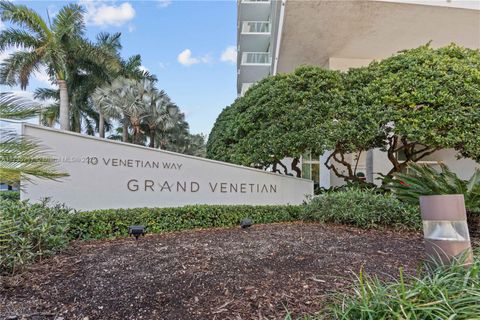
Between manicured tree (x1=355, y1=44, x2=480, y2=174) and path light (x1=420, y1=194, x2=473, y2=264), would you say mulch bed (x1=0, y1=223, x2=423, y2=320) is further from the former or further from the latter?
manicured tree (x1=355, y1=44, x2=480, y2=174)

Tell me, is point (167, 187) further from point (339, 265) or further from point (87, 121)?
point (87, 121)

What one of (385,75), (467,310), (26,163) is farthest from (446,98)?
(26,163)

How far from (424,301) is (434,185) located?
447 cm

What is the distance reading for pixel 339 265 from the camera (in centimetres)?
345

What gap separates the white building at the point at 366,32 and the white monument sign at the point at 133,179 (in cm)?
351

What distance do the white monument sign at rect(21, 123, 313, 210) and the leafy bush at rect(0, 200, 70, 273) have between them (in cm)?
121

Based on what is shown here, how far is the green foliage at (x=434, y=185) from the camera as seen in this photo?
5325 mm

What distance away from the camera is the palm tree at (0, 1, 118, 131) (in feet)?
50.5

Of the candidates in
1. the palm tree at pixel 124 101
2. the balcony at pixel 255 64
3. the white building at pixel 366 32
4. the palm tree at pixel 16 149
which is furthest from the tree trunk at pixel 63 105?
the palm tree at pixel 16 149

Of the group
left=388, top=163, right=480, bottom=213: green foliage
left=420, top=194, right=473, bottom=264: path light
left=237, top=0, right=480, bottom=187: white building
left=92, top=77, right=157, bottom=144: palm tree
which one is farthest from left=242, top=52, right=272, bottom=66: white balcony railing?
left=420, top=194, right=473, bottom=264: path light

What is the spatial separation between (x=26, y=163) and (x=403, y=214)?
603cm

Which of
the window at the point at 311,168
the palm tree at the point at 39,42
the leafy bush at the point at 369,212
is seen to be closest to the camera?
the leafy bush at the point at 369,212

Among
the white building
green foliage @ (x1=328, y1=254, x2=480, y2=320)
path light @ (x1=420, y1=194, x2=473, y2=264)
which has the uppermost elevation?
the white building

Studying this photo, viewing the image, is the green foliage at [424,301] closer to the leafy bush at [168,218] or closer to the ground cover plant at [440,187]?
the ground cover plant at [440,187]
